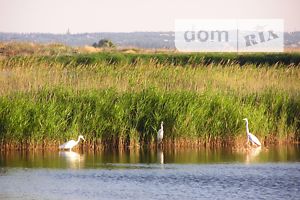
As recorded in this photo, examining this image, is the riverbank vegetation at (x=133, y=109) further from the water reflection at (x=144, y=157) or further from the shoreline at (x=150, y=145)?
the water reflection at (x=144, y=157)

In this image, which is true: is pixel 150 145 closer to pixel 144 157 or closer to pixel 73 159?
pixel 144 157

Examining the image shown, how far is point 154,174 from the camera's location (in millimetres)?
A: 20094

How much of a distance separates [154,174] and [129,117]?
375 centimetres

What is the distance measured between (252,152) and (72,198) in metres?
7.21

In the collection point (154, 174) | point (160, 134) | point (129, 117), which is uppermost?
point (129, 117)

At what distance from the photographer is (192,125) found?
77.2ft

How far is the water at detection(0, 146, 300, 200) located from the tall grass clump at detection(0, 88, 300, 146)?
526mm

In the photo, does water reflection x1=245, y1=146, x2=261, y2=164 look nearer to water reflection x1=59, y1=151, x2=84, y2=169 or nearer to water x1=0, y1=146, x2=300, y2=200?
water x1=0, y1=146, x2=300, y2=200

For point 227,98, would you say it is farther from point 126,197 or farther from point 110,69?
point 126,197

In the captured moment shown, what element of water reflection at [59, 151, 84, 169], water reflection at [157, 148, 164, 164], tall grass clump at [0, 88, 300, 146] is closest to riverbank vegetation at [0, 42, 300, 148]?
tall grass clump at [0, 88, 300, 146]

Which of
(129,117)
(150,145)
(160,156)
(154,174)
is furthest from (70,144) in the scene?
(154,174)

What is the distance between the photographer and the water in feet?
58.3

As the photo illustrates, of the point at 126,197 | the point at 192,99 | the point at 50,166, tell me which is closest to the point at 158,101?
the point at 192,99

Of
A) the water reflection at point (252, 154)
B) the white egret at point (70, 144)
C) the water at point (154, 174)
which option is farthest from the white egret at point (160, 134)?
the water reflection at point (252, 154)
